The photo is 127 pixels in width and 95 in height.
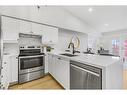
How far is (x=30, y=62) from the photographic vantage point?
8.20 ft

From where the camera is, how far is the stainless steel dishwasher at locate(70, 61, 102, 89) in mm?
1179

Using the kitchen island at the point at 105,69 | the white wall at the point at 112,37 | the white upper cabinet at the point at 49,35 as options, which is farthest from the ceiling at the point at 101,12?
the kitchen island at the point at 105,69

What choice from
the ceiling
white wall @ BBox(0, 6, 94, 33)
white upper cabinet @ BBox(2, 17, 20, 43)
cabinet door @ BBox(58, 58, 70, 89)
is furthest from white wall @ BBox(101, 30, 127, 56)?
white upper cabinet @ BBox(2, 17, 20, 43)

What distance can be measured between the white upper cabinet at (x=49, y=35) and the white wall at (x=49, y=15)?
7.8 inches

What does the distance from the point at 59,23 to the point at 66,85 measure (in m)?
2.25

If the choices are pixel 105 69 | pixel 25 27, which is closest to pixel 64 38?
pixel 25 27

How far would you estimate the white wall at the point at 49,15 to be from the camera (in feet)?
7.39

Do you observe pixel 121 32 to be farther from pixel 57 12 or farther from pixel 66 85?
pixel 66 85

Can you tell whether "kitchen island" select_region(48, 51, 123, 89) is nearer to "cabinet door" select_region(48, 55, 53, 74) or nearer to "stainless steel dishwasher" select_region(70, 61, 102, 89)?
"stainless steel dishwasher" select_region(70, 61, 102, 89)

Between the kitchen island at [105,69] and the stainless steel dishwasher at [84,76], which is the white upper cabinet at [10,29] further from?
the stainless steel dishwasher at [84,76]

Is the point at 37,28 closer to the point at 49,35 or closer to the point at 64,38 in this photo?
the point at 49,35

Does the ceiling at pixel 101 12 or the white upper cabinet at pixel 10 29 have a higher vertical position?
the ceiling at pixel 101 12

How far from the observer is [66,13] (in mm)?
3582

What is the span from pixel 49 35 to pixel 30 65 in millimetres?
1180
